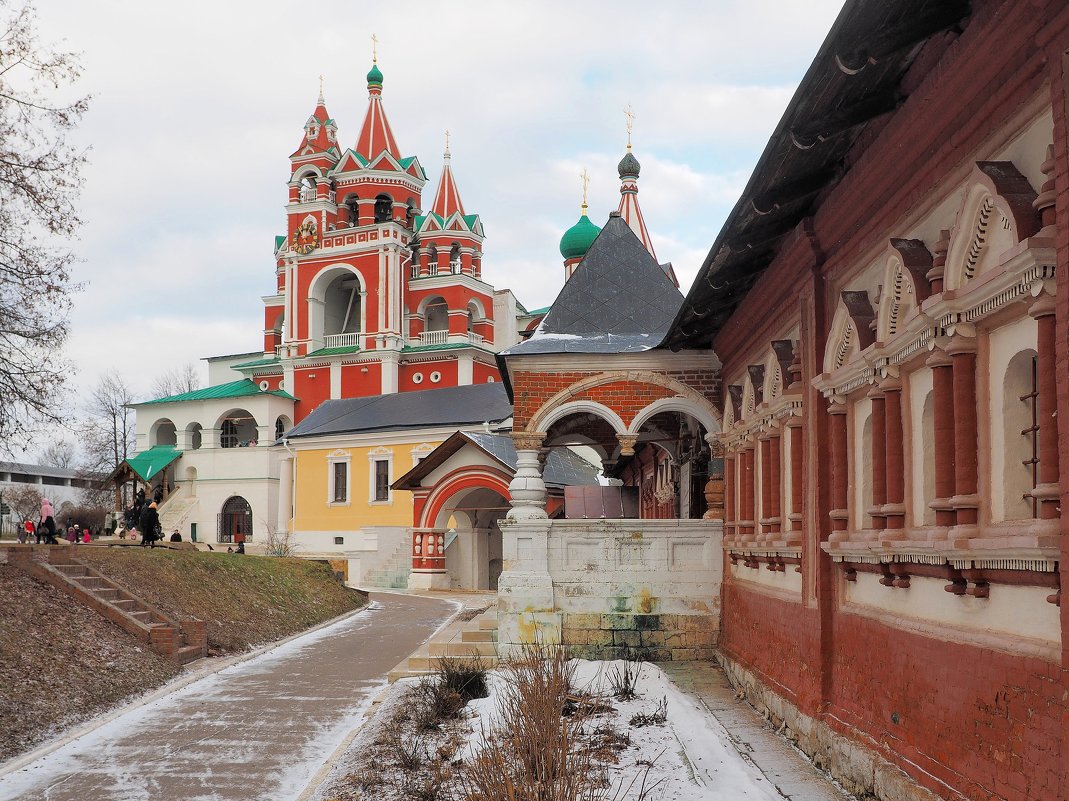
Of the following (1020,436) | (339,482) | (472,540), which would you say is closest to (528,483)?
(1020,436)

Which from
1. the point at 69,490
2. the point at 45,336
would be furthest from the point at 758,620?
the point at 69,490

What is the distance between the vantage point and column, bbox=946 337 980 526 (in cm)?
506

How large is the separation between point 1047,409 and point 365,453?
37703mm

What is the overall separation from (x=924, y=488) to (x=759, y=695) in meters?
4.50

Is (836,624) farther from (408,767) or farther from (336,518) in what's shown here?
(336,518)

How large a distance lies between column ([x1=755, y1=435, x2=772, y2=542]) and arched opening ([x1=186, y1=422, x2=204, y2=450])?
44465mm

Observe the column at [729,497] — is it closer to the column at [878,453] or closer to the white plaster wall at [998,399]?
the column at [878,453]

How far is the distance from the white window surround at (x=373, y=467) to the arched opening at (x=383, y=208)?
14.6 m

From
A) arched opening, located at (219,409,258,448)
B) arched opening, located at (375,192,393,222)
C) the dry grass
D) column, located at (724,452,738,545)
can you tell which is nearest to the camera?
column, located at (724,452,738,545)

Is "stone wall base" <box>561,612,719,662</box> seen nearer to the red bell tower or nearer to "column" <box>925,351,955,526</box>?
"column" <box>925,351,955,526</box>

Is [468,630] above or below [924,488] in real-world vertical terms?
below

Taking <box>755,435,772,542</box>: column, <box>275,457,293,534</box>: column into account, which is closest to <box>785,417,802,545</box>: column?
<box>755,435,772,542</box>: column

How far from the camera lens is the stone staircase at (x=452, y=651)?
12.2 metres

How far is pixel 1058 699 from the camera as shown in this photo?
414 centimetres
